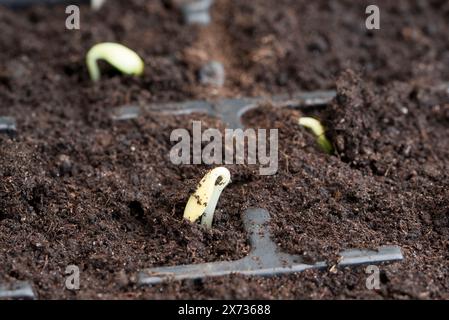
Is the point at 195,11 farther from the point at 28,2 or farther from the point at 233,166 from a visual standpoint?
the point at 233,166

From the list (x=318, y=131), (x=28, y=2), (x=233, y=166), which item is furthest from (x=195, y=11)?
(x=233, y=166)

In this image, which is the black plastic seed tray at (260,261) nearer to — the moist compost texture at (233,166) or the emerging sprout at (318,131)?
the moist compost texture at (233,166)

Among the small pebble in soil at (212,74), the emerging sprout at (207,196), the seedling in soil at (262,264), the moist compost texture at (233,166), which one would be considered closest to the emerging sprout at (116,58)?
the moist compost texture at (233,166)

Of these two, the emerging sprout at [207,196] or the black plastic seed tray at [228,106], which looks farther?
the black plastic seed tray at [228,106]

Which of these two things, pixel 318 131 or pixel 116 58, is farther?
pixel 116 58

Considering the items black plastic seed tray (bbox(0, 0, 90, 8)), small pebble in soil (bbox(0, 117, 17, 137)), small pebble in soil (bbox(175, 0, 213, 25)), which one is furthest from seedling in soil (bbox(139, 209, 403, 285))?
black plastic seed tray (bbox(0, 0, 90, 8))

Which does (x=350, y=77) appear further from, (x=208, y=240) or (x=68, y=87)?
(x=68, y=87)
